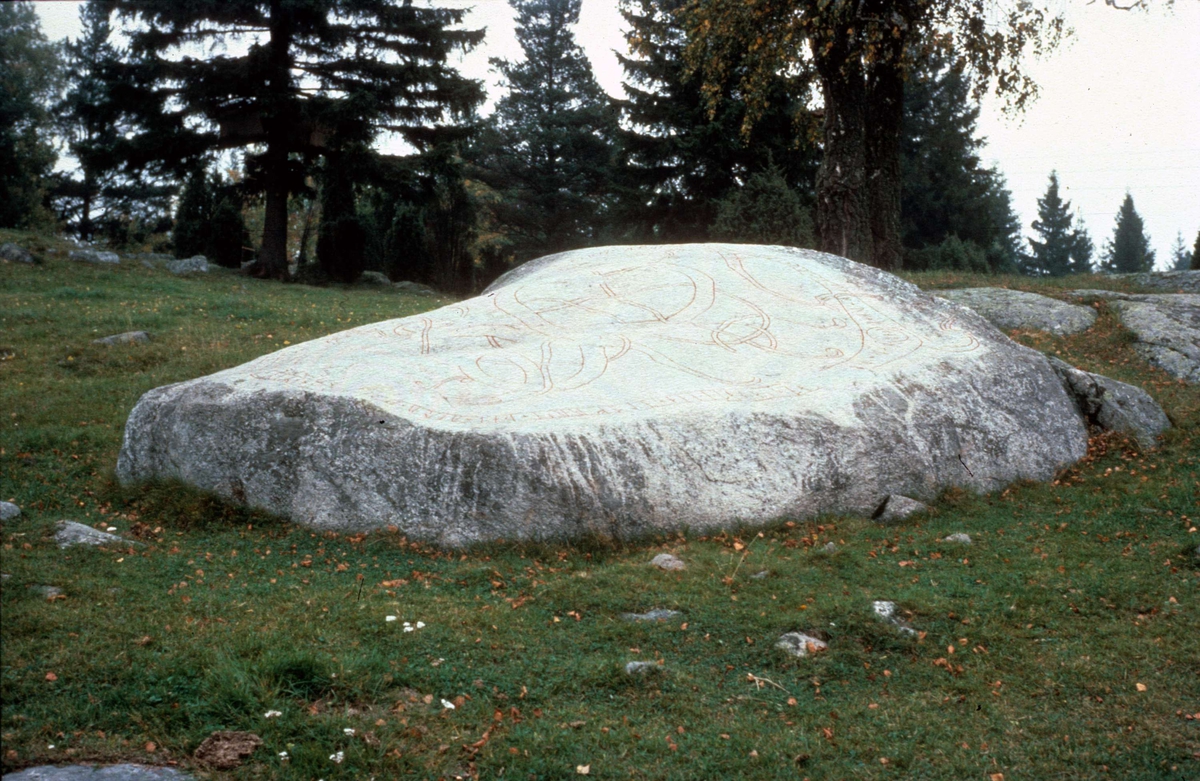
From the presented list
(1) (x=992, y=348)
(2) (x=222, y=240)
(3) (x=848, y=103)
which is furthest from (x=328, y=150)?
(1) (x=992, y=348)

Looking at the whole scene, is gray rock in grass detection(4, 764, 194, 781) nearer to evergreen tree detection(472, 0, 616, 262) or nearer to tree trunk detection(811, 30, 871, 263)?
tree trunk detection(811, 30, 871, 263)

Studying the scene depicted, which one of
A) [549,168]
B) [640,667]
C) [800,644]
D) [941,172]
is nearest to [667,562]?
[800,644]

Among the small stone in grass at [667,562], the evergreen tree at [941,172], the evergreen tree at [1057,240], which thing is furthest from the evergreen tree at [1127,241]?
the small stone in grass at [667,562]

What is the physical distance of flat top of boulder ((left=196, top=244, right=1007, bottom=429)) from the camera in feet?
30.1

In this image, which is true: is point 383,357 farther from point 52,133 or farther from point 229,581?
point 52,133

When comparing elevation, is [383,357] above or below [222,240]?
below

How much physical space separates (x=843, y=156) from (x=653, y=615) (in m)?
12.5

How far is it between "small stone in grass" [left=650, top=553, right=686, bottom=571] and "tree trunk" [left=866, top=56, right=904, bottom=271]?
37.2ft

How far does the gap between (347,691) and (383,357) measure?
516cm

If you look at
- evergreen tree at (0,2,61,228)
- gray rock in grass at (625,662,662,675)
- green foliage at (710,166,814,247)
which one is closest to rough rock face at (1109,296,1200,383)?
green foliage at (710,166,814,247)

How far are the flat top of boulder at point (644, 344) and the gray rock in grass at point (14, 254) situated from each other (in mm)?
15620

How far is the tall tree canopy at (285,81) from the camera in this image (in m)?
24.6

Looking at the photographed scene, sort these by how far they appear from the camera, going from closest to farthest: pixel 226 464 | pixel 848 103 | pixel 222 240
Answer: pixel 226 464
pixel 848 103
pixel 222 240

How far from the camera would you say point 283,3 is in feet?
78.8
